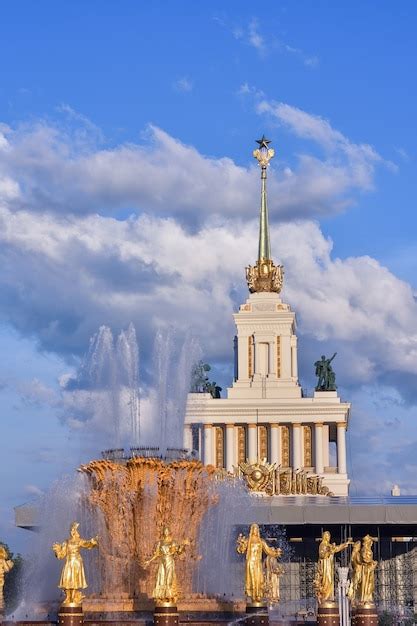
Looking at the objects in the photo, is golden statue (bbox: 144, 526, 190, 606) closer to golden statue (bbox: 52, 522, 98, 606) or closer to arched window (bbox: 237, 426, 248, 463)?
golden statue (bbox: 52, 522, 98, 606)

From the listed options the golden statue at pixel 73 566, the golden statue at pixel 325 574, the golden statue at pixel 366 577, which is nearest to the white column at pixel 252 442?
the golden statue at pixel 325 574

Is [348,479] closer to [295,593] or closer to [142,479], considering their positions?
[295,593]

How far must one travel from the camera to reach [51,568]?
3120 centimetres

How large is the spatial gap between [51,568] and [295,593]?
1277 inches

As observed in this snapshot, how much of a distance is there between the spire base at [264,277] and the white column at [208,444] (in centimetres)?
1093

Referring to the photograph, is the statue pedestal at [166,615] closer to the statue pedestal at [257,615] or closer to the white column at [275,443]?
the statue pedestal at [257,615]

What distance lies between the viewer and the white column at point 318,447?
250 ft

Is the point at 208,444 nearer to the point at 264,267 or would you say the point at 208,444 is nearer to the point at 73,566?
the point at 264,267

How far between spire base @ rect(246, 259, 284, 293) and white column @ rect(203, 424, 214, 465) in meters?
10.9

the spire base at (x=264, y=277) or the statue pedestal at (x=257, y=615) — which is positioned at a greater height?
the spire base at (x=264, y=277)

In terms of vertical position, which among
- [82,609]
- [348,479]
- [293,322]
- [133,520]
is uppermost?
[293,322]

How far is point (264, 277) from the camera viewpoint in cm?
8256

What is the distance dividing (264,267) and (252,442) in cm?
1319

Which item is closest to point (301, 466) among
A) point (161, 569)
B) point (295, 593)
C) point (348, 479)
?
point (348, 479)
